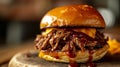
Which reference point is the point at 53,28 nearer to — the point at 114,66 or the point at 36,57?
the point at 36,57

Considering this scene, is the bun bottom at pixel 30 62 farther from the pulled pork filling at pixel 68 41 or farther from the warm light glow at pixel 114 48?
the warm light glow at pixel 114 48

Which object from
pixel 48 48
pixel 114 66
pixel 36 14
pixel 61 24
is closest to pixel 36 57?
pixel 48 48

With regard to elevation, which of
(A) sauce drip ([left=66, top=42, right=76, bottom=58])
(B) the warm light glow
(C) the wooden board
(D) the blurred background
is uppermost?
(D) the blurred background

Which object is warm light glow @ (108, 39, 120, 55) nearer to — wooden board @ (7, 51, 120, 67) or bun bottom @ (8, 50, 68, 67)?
wooden board @ (7, 51, 120, 67)

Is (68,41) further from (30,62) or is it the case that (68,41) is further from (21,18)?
(21,18)

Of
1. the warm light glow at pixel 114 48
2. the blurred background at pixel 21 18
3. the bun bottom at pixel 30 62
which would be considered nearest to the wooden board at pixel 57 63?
the bun bottom at pixel 30 62

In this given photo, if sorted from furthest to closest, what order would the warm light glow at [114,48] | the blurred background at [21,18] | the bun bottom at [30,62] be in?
1. the blurred background at [21,18]
2. the warm light glow at [114,48]
3. the bun bottom at [30,62]

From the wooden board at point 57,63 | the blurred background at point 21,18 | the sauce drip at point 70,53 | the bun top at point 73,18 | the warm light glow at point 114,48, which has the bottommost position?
the wooden board at point 57,63

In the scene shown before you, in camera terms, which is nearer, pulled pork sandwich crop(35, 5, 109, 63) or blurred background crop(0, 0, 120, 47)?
pulled pork sandwich crop(35, 5, 109, 63)

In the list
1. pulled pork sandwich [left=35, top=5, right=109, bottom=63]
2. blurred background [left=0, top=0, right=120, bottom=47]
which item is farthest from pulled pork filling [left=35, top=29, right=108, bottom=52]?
blurred background [left=0, top=0, right=120, bottom=47]

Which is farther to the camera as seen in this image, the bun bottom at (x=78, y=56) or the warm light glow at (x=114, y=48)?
the warm light glow at (x=114, y=48)
